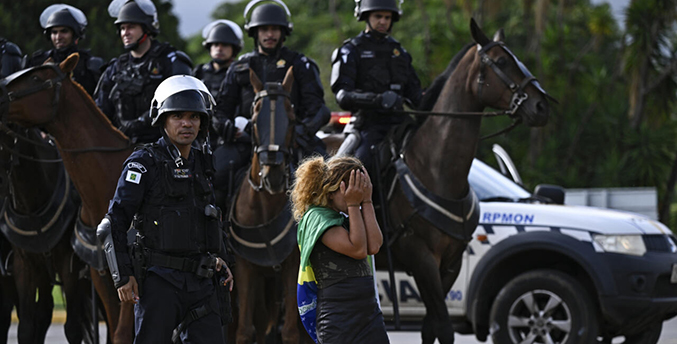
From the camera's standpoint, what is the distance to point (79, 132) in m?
8.19

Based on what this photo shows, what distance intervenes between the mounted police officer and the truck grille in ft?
17.2

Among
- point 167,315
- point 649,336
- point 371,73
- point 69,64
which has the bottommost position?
point 649,336

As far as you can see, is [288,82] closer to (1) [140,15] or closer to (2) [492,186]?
(1) [140,15]

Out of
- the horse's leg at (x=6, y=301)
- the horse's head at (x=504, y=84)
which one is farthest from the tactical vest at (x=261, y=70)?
the horse's leg at (x=6, y=301)

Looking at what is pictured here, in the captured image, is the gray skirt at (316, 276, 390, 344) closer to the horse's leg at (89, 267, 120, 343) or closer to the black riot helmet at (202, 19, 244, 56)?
the horse's leg at (89, 267, 120, 343)

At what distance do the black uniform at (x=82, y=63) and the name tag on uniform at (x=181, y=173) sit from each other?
445 centimetres

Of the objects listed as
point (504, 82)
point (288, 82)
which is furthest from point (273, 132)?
point (504, 82)

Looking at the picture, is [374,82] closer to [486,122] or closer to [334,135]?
[334,135]

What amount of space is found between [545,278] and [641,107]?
14.3 meters

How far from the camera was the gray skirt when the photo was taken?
536 cm

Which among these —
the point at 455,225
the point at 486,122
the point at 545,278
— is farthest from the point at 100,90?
the point at 486,122

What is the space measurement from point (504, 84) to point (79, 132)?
11.2ft

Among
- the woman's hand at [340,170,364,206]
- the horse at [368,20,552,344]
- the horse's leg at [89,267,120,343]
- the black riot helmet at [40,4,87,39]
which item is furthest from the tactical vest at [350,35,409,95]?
the woman's hand at [340,170,364,206]

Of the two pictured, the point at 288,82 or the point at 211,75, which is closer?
the point at 288,82
